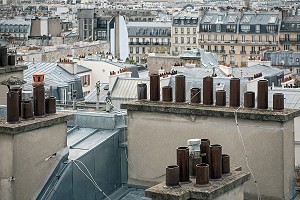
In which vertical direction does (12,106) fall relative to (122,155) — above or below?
above

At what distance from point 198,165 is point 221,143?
2.40 meters

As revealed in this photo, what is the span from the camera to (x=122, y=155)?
1298cm

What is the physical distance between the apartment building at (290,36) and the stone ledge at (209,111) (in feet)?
252

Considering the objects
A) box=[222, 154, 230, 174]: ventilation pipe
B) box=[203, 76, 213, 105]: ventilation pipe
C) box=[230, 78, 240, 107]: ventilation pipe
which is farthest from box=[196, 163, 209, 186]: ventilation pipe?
box=[203, 76, 213, 105]: ventilation pipe

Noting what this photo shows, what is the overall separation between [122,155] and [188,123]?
1.56 metres

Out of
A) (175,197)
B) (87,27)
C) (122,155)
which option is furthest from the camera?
(87,27)

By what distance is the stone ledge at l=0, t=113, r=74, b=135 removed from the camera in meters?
10.9

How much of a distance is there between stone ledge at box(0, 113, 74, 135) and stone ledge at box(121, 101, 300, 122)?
1040 mm

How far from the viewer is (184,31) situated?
95.1 meters

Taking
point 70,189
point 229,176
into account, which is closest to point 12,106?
point 70,189

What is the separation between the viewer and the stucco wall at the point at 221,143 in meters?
11.2

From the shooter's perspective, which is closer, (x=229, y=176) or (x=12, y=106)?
(x=229, y=176)

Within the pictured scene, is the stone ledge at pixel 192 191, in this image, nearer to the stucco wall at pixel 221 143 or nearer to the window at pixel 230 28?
the stucco wall at pixel 221 143

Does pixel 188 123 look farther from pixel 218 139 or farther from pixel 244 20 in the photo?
pixel 244 20
